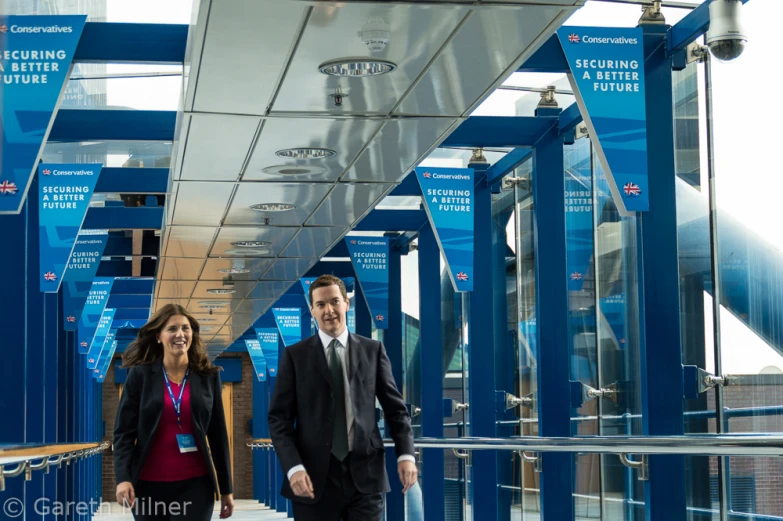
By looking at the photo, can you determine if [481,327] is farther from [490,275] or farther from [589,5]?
[589,5]

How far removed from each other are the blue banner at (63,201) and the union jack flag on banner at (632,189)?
193 inches

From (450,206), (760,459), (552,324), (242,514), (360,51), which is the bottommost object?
(242,514)

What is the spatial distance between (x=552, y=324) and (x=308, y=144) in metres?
2.55

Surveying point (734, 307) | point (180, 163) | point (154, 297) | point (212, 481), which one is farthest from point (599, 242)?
point (154, 297)

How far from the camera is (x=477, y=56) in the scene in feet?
17.7

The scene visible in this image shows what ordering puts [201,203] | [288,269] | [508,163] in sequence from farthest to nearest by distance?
[288,269] < [508,163] < [201,203]

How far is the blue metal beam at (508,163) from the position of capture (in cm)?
995

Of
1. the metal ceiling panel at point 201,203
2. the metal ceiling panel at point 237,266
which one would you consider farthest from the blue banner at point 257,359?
the metal ceiling panel at point 201,203

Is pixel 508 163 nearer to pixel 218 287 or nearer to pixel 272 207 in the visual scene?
pixel 272 207

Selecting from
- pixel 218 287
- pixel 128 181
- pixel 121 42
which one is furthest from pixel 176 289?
pixel 121 42

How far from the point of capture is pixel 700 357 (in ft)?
23.9

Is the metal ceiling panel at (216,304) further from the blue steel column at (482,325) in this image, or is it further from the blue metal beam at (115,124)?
the blue metal beam at (115,124)

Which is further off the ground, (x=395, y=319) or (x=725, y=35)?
(x=725, y=35)

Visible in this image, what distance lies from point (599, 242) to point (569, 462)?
5.92ft
